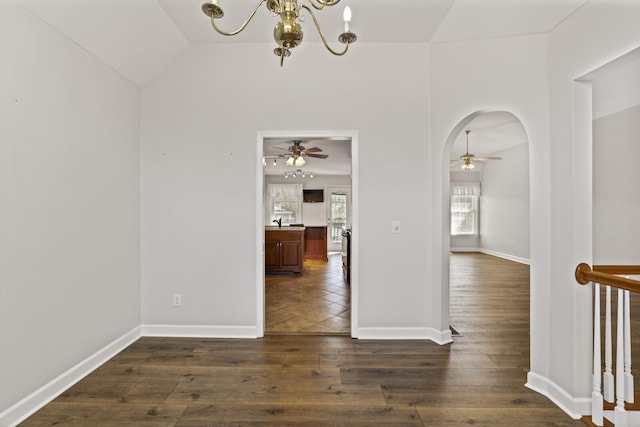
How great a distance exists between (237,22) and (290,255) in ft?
13.9

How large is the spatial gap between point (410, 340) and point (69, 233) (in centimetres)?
307

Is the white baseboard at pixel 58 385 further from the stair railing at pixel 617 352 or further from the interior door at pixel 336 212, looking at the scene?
the interior door at pixel 336 212

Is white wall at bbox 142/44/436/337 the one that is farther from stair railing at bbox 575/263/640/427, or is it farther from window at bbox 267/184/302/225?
window at bbox 267/184/302/225

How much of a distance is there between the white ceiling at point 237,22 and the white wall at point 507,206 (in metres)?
5.84

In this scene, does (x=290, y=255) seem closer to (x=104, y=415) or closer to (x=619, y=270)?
(x=104, y=415)

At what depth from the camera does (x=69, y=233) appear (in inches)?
88.2

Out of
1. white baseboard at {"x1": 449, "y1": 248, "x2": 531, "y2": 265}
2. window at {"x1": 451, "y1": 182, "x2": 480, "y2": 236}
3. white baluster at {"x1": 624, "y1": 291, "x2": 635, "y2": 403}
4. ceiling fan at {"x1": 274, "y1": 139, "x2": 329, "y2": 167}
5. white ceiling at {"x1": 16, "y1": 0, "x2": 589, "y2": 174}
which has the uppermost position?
white ceiling at {"x1": 16, "y1": 0, "x2": 589, "y2": 174}

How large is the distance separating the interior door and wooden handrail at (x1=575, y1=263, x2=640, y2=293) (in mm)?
7765

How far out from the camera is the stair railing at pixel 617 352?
174 cm

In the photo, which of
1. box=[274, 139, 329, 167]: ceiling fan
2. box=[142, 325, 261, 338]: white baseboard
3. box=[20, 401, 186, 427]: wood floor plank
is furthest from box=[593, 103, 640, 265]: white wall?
box=[20, 401, 186, 427]: wood floor plank

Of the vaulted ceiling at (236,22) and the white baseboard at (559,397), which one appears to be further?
the vaulted ceiling at (236,22)

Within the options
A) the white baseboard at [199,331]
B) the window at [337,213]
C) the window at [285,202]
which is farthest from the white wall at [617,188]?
the window at [285,202]

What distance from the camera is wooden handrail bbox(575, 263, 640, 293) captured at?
62.8 inches

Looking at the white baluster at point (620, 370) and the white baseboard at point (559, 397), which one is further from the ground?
the white baluster at point (620, 370)
